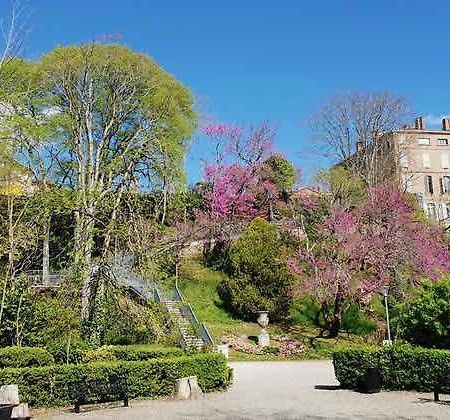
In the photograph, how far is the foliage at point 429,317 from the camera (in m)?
13.5

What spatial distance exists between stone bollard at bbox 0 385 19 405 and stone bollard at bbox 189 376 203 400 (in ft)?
12.4

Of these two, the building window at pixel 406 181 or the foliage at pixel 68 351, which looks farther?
the building window at pixel 406 181

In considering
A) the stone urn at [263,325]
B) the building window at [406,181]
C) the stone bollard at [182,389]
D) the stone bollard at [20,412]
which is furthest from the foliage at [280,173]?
the stone bollard at [20,412]

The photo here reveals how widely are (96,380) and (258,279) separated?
16.1 metres

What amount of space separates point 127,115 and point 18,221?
30.1 ft

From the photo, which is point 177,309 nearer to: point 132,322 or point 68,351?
point 132,322

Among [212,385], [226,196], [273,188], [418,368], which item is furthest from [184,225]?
[418,368]

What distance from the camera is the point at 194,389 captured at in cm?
1297

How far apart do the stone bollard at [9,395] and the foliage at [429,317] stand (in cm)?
939

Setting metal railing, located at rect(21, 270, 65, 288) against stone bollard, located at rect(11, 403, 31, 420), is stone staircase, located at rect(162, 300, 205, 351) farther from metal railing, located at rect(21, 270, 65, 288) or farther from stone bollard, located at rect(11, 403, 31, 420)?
stone bollard, located at rect(11, 403, 31, 420)

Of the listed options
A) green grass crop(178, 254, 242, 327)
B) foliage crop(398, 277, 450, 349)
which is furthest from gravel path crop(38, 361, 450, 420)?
green grass crop(178, 254, 242, 327)

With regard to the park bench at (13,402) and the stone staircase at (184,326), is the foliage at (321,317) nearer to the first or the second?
the stone staircase at (184,326)

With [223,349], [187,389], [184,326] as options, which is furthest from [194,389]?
[184,326]

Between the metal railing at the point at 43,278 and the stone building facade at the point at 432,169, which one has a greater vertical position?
the stone building facade at the point at 432,169
